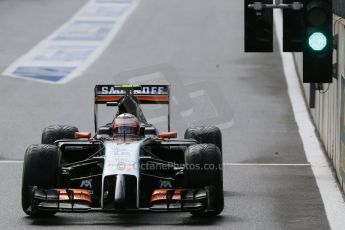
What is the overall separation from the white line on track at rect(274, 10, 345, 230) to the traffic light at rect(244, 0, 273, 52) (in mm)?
2399

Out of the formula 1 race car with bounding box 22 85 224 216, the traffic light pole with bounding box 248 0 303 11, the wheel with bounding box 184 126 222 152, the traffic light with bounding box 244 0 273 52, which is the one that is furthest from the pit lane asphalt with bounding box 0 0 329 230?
the traffic light pole with bounding box 248 0 303 11

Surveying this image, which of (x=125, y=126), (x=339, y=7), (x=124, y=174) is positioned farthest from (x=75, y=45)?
(x=124, y=174)

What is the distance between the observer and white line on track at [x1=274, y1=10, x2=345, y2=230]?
18.3 m

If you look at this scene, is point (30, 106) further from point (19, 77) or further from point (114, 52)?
point (114, 52)

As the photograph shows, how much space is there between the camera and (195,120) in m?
28.3

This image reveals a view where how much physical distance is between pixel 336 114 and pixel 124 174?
5.25 m

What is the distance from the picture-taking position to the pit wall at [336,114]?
1977 cm

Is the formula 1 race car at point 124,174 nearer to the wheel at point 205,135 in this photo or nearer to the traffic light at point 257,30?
the wheel at point 205,135

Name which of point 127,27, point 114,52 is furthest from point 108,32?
point 114,52

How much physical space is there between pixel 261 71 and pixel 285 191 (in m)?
15.5

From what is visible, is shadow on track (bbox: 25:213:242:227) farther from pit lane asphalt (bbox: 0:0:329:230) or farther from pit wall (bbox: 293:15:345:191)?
pit wall (bbox: 293:15:345:191)

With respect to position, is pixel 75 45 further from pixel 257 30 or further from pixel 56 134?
pixel 257 30

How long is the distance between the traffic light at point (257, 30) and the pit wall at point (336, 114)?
292 cm

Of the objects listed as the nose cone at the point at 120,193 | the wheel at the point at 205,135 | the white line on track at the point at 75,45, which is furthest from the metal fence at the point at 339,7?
the white line on track at the point at 75,45
